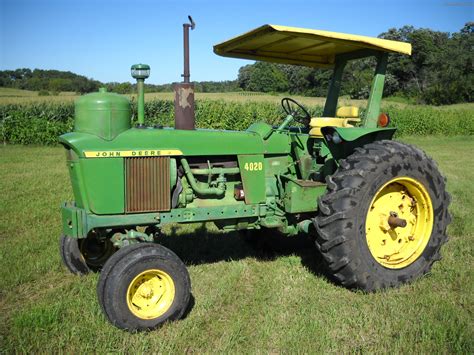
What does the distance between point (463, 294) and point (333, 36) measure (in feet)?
8.12

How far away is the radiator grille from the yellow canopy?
1.45 meters

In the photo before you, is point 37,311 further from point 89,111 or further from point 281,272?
point 281,272

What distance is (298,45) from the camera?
4.68m

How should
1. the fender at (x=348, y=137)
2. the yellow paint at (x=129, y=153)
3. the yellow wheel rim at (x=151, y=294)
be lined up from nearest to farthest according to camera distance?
the yellow wheel rim at (x=151, y=294)
the yellow paint at (x=129, y=153)
the fender at (x=348, y=137)

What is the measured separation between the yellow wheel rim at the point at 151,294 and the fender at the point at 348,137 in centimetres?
195

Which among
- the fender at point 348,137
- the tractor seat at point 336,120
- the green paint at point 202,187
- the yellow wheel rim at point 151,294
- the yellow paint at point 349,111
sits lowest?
the yellow wheel rim at point 151,294

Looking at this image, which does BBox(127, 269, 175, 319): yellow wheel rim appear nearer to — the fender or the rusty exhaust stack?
the rusty exhaust stack

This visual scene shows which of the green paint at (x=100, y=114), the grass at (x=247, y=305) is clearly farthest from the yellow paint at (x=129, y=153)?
the grass at (x=247, y=305)

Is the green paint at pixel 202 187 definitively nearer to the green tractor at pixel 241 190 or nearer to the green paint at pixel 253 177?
the green tractor at pixel 241 190

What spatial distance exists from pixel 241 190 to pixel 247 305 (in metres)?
1.04

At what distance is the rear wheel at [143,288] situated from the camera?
126 inches

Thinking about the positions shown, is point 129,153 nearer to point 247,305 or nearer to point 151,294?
point 151,294

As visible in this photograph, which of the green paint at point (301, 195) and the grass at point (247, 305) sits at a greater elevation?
the green paint at point (301, 195)

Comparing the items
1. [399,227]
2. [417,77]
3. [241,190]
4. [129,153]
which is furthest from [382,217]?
[417,77]
